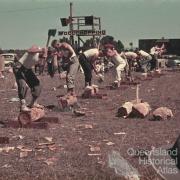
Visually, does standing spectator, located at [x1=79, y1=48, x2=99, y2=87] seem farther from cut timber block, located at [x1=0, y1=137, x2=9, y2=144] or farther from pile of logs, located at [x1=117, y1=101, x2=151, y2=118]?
cut timber block, located at [x1=0, y1=137, x2=9, y2=144]

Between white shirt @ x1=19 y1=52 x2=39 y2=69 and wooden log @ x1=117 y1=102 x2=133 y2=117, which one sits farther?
wooden log @ x1=117 y1=102 x2=133 y2=117

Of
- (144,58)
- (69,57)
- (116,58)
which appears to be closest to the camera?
(69,57)

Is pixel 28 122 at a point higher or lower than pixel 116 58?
lower

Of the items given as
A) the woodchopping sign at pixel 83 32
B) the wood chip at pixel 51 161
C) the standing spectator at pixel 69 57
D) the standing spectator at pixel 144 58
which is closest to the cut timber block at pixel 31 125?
the wood chip at pixel 51 161

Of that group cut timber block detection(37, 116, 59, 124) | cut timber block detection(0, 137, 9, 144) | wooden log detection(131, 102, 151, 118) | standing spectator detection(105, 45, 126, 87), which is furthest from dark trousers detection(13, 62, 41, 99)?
standing spectator detection(105, 45, 126, 87)

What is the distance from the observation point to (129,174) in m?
7.66

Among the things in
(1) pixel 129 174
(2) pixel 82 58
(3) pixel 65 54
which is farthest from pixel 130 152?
(2) pixel 82 58

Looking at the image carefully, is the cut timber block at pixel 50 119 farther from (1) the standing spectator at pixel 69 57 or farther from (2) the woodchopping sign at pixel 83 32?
(2) the woodchopping sign at pixel 83 32

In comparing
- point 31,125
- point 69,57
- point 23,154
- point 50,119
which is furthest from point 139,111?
point 23,154

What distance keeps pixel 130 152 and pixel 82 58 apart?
11120 millimetres

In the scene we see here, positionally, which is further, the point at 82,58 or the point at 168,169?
the point at 82,58

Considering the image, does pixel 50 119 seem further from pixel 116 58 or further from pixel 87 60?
pixel 116 58

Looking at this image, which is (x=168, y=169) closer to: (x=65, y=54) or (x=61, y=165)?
(x=61, y=165)

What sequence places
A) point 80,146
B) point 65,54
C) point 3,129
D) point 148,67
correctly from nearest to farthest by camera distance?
point 80,146, point 3,129, point 65,54, point 148,67
